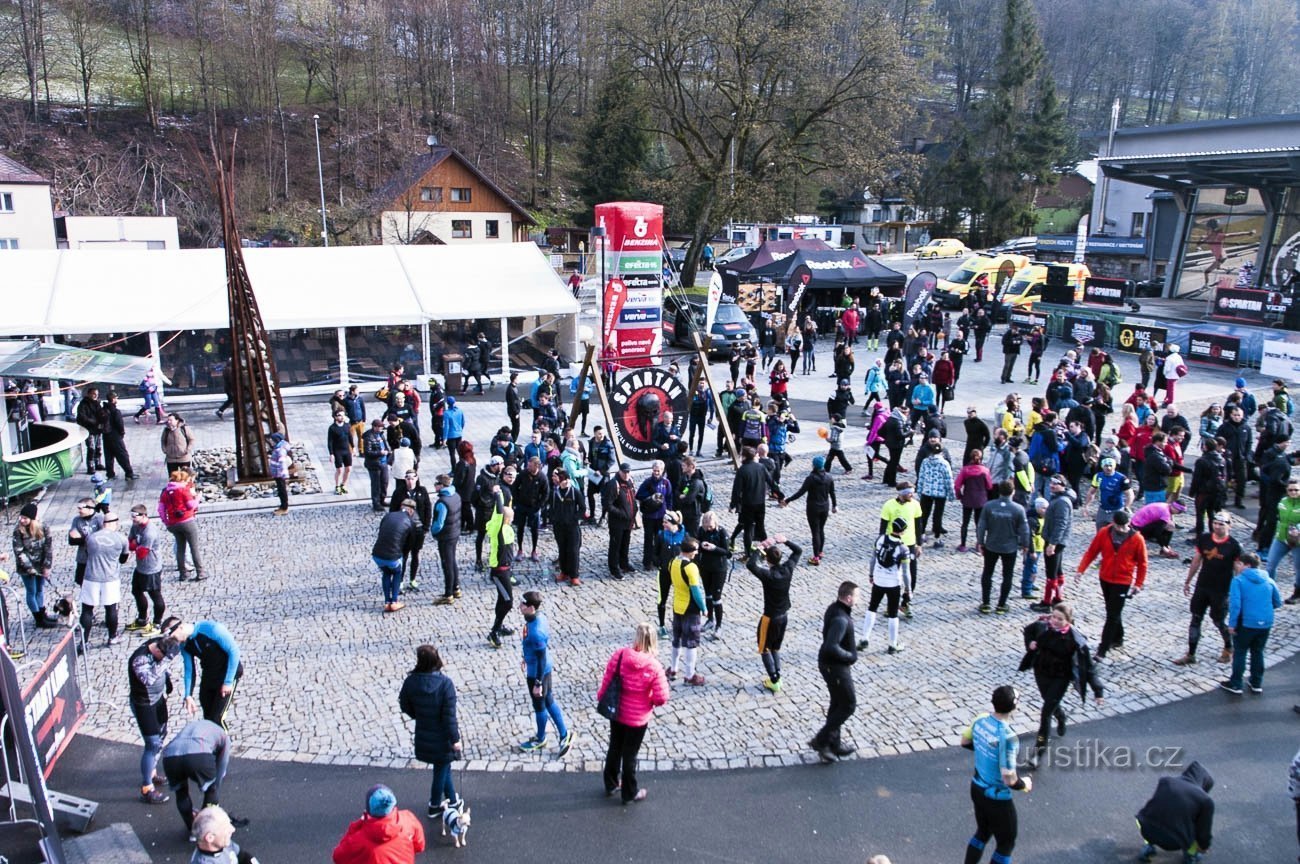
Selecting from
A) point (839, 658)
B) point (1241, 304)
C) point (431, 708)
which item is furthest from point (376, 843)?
point (1241, 304)

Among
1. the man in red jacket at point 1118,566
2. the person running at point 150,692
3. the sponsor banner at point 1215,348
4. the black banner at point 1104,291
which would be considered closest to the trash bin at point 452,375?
the person running at point 150,692

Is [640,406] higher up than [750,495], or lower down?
higher up

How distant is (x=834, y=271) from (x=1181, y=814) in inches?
1009

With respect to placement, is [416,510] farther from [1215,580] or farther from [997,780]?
[1215,580]

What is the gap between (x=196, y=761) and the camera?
6.05m

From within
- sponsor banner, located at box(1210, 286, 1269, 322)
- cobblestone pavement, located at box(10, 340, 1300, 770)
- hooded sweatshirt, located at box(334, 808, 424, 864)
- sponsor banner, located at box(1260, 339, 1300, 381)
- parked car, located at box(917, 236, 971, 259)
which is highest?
parked car, located at box(917, 236, 971, 259)

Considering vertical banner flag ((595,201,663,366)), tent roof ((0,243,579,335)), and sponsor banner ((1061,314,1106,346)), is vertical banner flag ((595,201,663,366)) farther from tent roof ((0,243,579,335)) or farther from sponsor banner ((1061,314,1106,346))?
sponsor banner ((1061,314,1106,346))

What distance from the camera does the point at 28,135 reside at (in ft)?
168

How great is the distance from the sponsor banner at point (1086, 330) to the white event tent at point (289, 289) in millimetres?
15561

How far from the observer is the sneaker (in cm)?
684

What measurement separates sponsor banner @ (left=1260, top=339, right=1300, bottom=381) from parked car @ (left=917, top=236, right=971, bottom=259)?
33.9 meters

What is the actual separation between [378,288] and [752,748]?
17447mm

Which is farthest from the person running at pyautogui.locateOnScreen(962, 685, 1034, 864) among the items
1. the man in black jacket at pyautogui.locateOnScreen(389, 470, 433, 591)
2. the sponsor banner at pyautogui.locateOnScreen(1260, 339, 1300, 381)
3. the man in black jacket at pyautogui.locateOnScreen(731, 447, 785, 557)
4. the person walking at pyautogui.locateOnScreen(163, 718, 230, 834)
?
the sponsor banner at pyautogui.locateOnScreen(1260, 339, 1300, 381)

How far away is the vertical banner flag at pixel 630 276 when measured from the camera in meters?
20.6
